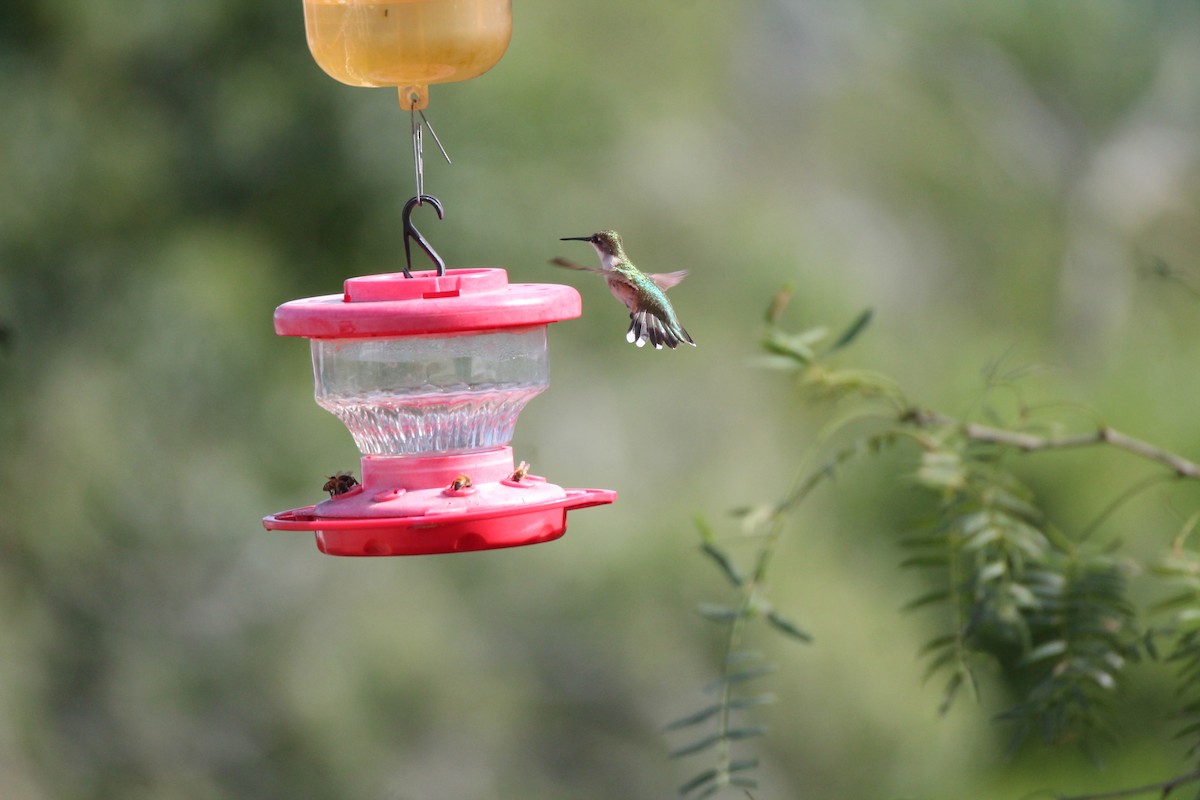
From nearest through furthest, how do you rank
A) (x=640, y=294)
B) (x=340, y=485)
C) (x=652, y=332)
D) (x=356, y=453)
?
(x=340, y=485)
(x=652, y=332)
(x=640, y=294)
(x=356, y=453)

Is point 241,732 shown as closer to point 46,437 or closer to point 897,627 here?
point 46,437

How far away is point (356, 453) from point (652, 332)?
171 inches

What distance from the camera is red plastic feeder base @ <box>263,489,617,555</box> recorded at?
7.61 feet

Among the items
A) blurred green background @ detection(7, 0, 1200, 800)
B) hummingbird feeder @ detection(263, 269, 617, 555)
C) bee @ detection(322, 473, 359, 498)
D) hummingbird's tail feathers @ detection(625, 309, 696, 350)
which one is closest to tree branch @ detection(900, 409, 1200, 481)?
hummingbird's tail feathers @ detection(625, 309, 696, 350)

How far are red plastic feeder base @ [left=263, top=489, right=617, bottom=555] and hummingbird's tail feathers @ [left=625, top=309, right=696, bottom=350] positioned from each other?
0.47 meters

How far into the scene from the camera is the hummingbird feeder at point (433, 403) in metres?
2.29

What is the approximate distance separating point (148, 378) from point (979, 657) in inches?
198

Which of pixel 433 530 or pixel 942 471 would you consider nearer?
pixel 433 530

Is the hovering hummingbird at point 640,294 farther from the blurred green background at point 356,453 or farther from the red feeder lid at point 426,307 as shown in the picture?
the blurred green background at point 356,453

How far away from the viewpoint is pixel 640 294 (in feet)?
9.80

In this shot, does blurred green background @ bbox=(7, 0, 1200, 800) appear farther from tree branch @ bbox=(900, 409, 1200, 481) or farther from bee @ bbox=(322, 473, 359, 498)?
bee @ bbox=(322, 473, 359, 498)

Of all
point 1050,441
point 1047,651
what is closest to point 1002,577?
point 1047,651

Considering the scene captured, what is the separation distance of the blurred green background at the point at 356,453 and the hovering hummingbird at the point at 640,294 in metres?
4.07

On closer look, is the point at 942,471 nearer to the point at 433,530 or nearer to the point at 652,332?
the point at 652,332
